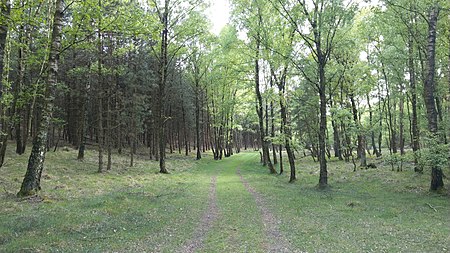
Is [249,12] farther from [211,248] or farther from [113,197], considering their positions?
[211,248]

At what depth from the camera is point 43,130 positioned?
1045 centimetres

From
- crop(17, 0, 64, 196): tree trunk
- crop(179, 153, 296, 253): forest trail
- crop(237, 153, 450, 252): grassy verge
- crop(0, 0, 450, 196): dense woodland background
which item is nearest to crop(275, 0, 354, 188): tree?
crop(0, 0, 450, 196): dense woodland background

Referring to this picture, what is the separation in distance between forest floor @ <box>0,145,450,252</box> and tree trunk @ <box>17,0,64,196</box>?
0.61m

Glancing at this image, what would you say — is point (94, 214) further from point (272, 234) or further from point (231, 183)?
point (231, 183)

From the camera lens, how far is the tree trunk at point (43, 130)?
404 inches

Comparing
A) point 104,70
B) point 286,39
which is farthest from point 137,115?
point 286,39

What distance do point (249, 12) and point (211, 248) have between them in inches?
824

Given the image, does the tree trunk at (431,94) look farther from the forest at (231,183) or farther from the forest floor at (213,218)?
the forest floor at (213,218)

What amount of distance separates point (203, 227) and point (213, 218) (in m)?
1.18

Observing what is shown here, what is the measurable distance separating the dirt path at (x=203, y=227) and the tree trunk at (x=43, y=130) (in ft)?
20.8

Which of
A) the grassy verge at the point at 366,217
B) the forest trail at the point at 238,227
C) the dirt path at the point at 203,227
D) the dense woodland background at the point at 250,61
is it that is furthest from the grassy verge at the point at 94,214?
the grassy verge at the point at 366,217

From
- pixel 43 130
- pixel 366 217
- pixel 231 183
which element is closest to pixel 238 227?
pixel 366 217

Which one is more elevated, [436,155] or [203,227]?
[436,155]

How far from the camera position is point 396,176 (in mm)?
19750
